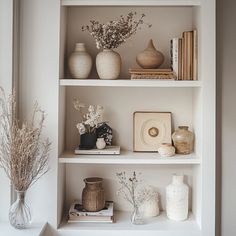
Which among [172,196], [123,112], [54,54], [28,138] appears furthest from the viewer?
[123,112]

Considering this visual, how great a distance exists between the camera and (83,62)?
88.4 inches

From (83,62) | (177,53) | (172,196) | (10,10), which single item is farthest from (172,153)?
(10,10)

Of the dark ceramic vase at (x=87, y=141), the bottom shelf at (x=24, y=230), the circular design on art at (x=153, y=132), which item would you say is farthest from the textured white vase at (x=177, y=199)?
the bottom shelf at (x=24, y=230)

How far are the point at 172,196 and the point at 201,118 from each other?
49 centimetres

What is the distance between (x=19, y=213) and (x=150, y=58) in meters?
1.10

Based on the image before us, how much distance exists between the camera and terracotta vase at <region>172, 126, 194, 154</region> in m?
2.30

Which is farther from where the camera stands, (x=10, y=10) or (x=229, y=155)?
(x=229, y=155)

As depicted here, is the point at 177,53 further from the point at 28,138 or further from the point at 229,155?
the point at 28,138

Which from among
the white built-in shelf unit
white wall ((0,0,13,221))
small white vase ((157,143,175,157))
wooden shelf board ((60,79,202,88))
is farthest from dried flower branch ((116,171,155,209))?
white wall ((0,0,13,221))

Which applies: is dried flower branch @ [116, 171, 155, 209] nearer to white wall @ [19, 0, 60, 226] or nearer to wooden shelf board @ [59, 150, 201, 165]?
wooden shelf board @ [59, 150, 201, 165]

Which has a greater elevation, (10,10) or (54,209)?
(10,10)

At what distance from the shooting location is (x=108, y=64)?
→ 7.19 feet

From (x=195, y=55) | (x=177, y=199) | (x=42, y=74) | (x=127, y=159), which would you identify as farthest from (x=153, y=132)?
(x=42, y=74)

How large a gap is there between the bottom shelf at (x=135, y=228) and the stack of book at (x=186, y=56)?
2.75ft
